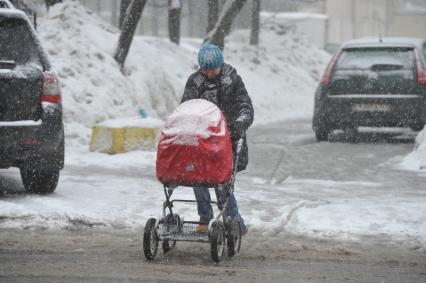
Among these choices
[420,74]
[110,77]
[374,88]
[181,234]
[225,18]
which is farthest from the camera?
[225,18]

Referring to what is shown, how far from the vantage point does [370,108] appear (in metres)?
14.9

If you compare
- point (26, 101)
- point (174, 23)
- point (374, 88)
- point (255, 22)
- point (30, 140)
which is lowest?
point (255, 22)

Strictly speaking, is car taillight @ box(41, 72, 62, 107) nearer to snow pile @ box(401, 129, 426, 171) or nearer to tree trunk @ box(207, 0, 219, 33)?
snow pile @ box(401, 129, 426, 171)

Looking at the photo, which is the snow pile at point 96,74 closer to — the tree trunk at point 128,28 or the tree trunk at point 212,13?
the tree trunk at point 128,28

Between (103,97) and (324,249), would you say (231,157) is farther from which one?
(103,97)

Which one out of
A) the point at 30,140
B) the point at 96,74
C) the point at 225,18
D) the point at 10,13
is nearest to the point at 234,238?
the point at 30,140

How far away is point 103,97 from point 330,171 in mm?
5318

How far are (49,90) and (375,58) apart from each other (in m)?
7.30

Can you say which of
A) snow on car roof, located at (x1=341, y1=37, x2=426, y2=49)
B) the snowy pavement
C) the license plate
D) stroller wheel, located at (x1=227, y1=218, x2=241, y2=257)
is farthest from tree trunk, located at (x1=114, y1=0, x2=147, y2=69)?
stroller wheel, located at (x1=227, y1=218, x2=241, y2=257)

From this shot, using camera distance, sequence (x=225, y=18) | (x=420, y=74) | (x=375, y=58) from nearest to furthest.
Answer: (x=420, y=74) < (x=375, y=58) < (x=225, y=18)

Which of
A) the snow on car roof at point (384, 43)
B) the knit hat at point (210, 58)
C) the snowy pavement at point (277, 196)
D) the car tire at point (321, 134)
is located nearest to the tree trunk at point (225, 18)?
the snow on car roof at point (384, 43)

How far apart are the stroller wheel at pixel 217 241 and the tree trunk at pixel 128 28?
10959 millimetres

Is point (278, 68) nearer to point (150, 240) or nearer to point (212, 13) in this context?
point (212, 13)

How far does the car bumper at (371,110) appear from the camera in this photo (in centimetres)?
1479
